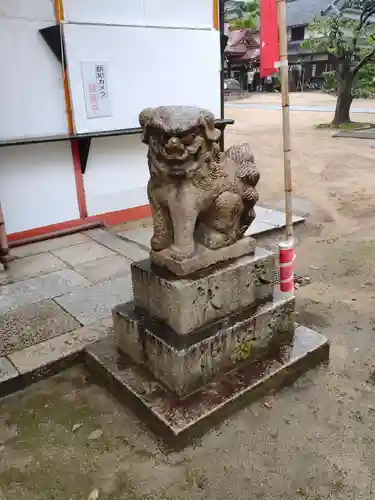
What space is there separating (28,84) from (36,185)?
1177 mm

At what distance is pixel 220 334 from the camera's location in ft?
9.32

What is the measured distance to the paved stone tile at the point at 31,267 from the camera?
4.68m

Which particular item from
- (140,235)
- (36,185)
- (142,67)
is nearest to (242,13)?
(142,67)

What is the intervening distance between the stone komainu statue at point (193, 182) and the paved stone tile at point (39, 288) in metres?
1.75

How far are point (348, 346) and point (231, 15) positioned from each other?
47.4 meters

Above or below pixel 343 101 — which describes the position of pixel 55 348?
below

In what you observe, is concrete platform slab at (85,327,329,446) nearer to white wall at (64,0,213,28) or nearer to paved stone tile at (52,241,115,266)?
paved stone tile at (52,241,115,266)

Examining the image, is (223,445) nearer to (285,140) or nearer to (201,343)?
(201,343)

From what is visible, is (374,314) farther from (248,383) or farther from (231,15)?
(231,15)

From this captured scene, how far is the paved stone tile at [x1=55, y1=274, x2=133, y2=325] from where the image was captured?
3857mm

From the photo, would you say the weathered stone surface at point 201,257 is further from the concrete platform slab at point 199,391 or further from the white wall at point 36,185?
the white wall at point 36,185

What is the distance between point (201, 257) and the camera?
2820mm

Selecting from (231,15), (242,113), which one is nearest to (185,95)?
(242,113)

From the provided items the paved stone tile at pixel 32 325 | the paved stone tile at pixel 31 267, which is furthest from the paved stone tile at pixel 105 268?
the paved stone tile at pixel 32 325
